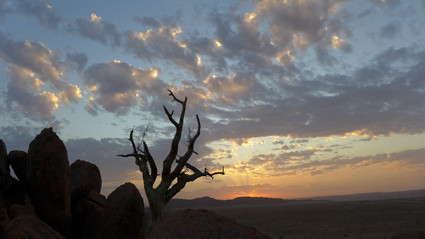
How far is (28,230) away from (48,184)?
4602 mm

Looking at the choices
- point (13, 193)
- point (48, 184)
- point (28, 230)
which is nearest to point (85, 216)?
point (48, 184)

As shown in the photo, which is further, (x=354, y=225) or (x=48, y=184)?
(x=354, y=225)

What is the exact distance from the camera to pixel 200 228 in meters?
5.85

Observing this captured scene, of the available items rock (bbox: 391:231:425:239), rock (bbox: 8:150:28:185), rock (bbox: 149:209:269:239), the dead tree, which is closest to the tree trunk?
the dead tree

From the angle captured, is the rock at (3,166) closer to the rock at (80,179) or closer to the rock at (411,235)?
the rock at (80,179)

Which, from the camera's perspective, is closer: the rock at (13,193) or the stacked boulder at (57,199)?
the stacked boulder at (57,199)

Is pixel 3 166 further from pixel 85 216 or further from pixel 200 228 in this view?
pixel 200 228

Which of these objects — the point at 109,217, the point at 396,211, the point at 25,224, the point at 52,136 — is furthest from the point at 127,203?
the point at 396,211

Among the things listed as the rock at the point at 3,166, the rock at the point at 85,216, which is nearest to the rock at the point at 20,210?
the rock at the point at 3,166

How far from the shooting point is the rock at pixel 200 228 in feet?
18.8

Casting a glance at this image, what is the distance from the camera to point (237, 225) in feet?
19.9

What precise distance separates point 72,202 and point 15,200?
256cm

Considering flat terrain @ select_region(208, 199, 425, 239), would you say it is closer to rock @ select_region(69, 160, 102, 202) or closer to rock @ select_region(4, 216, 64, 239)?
rock @ select_region(69, 160, 102, 202)

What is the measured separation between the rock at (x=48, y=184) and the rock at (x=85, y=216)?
3.31 ft
